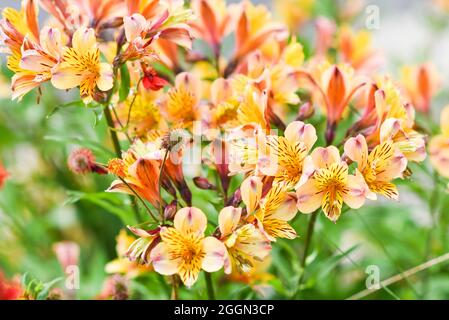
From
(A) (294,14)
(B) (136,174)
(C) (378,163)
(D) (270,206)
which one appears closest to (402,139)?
(C) (378,163)

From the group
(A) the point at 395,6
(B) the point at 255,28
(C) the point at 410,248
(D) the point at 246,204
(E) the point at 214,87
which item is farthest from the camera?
(A) the point at 395,6

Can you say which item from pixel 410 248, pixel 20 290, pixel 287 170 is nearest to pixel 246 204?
pixel 287 170

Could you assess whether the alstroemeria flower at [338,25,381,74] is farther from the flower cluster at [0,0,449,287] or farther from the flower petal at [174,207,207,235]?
the flower petal at [174,207,207,235]

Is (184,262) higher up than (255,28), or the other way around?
(255,28)

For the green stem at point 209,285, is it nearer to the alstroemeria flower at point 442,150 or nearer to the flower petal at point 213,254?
the flower petal at point 213,254

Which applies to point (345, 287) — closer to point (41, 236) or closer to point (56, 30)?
point (41, 236)
